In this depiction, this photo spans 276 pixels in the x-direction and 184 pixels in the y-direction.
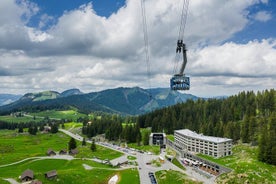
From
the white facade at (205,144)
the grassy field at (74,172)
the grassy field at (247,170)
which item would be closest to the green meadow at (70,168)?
the grassy field at (74,172)

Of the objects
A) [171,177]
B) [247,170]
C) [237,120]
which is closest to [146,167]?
[171,177]

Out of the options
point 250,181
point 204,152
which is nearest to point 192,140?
point 204,152

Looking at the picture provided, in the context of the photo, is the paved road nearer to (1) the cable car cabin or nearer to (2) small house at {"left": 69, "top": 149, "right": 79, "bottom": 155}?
(2) small house at {"left": 69, "top": 149, "right": 79, "bottom": 155}

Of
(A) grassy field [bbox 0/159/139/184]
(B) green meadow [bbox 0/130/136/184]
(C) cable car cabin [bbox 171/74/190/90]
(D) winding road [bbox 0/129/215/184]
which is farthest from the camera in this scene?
(D) winding road [bbox 0/129/215/184]

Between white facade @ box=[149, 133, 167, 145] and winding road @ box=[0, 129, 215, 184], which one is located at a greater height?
white facade @ box=[149, 133, 167, 145]

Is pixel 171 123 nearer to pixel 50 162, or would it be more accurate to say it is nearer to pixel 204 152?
pixel 204 152

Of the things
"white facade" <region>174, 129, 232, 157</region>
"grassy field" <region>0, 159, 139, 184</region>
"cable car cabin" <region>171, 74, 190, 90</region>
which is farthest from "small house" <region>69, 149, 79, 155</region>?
"cable car cabin" <region>171, 74, 190, 90</region>
